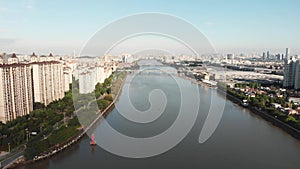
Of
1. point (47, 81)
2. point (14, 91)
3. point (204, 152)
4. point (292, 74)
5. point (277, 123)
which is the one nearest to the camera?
point (204, 152)

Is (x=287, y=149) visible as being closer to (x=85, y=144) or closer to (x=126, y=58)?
(x=85, y=144)

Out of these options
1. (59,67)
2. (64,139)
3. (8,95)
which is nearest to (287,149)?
(64,139)

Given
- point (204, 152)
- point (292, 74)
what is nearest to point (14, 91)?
point (204, 152)

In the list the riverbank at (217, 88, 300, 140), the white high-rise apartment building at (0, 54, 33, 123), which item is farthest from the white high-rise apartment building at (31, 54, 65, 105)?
the riverbank at (217, 88, 300, 140)

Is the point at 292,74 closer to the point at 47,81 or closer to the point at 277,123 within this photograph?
the point at 277,123

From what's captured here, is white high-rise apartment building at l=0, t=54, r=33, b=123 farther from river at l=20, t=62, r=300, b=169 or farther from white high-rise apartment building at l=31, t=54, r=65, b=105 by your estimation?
river at l=20, t=62, r=300, b=169

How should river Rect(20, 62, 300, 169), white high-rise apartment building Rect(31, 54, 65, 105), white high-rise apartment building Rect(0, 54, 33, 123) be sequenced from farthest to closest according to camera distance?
white high-rise apartment building Rect(31, 54, 65, 105) → white high-rise apartment building Rect(0, 54, 33, 123) → river Rect(20, 62, 300, 169)
